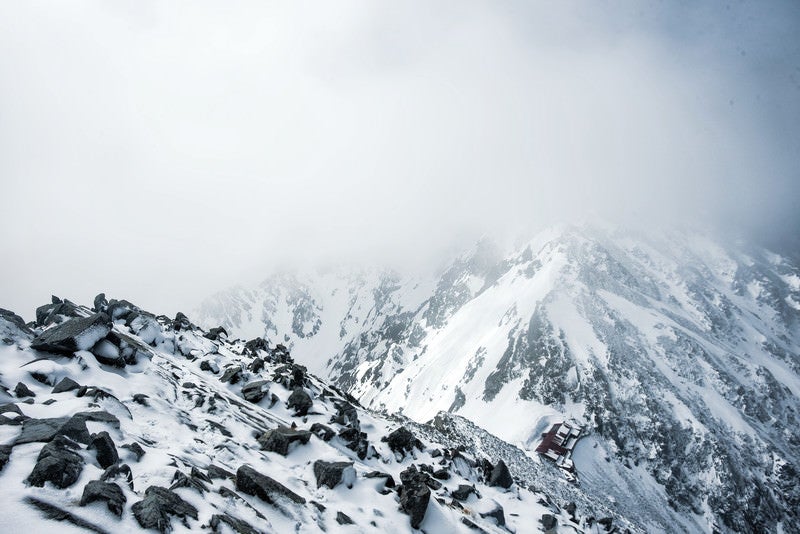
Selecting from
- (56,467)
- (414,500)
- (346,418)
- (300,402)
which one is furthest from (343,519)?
(300,402)

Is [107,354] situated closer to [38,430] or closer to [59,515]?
[38,430]

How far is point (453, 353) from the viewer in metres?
115

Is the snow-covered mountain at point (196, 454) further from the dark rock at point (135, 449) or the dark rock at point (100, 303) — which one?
the dark rock at point (100, 303)

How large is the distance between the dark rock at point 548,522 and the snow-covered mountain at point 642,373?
37906mm

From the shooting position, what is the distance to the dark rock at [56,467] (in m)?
8.06

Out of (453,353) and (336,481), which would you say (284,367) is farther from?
(453,353)

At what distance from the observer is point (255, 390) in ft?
72.7

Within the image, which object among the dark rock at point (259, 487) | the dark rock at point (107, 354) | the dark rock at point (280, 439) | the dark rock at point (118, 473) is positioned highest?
the dark rock at point (118, 473)

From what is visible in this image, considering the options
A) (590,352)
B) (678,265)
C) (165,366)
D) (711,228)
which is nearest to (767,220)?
(711,228)

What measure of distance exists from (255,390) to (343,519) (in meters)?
11.8

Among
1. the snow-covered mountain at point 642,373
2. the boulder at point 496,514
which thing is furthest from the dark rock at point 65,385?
the snow-covered mountain at point 642,373

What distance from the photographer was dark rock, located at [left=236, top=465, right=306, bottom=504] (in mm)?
11422

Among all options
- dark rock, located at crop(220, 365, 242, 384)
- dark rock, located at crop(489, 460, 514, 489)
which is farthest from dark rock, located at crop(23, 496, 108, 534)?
dark rock, located at crop(489, 460, 514, 489)

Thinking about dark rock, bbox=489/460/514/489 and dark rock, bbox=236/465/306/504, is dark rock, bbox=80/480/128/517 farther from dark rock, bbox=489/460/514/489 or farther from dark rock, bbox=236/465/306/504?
dark rock, bbox=489/460/514/489
